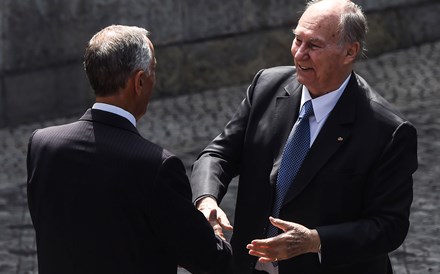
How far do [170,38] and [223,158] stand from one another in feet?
21.9

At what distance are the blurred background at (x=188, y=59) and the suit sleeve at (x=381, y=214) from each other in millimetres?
4797

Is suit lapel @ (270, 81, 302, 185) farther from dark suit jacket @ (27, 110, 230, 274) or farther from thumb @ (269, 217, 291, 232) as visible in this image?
dark suit jacket @ (27, 110, 230, 274)

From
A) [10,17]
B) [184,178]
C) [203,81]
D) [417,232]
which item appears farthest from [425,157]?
[184,178]

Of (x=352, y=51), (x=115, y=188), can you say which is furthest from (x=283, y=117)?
(x=115, y=188)

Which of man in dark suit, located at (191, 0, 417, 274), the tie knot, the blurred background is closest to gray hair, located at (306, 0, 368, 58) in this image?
man in dark suit, located at (191, 0, 417, 274)

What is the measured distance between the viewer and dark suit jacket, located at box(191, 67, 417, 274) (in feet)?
13.0

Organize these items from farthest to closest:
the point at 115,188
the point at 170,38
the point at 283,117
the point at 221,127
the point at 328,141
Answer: the point at 170,38, the point at 221,127, the point at 283,117, the point at 328,141, the point at 115,188

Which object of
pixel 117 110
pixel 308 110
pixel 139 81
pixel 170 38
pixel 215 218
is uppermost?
pixel 139 81

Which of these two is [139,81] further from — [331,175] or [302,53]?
[331,175]

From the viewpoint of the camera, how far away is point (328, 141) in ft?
13.4

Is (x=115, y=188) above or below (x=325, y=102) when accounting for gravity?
below

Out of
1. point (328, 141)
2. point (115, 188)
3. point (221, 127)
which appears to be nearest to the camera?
point (115, 188)

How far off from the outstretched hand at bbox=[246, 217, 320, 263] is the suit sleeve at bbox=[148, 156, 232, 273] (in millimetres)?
146

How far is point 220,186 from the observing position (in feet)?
13.9
